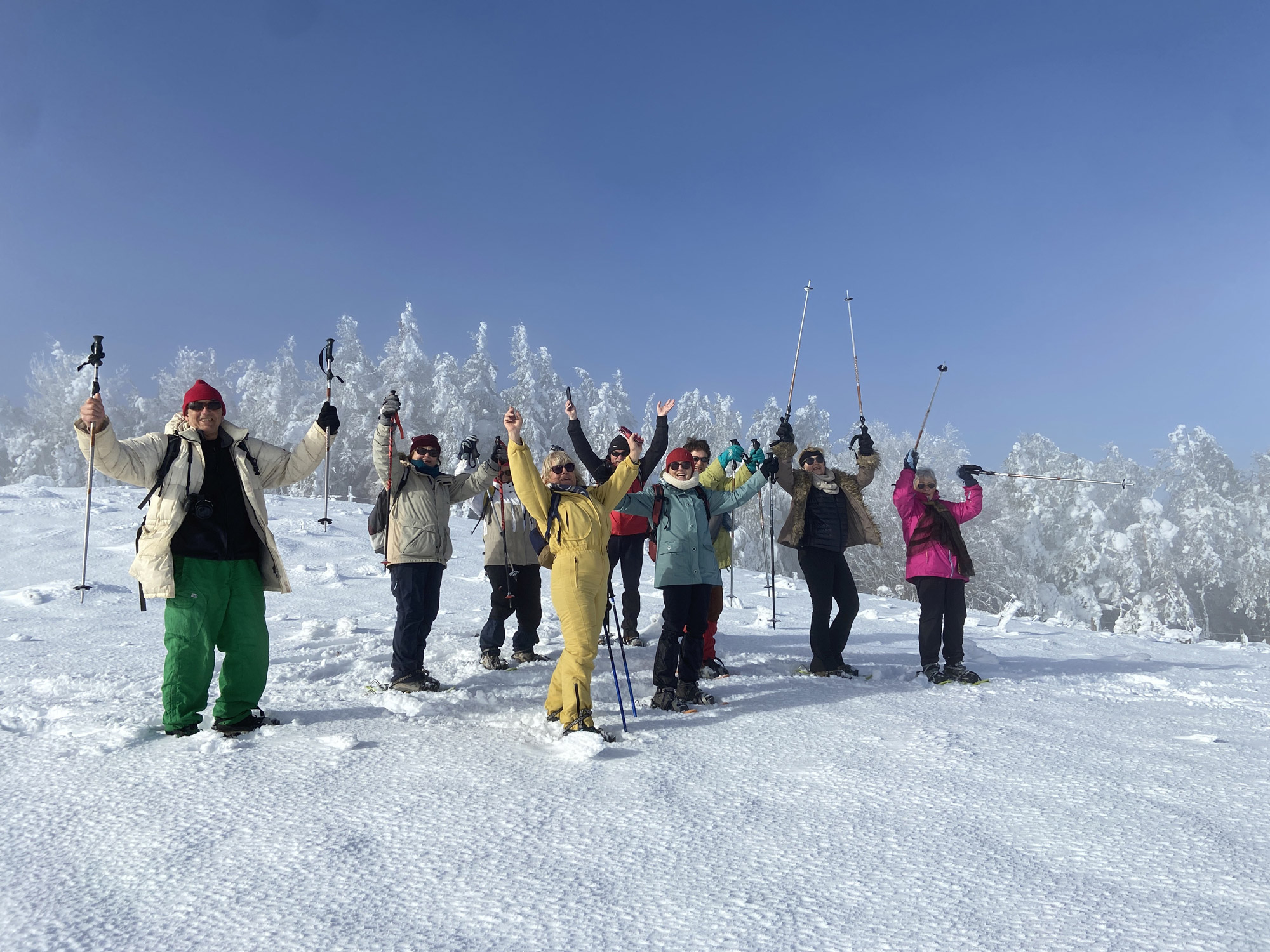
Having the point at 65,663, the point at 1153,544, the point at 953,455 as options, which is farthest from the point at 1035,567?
the point at 65,663

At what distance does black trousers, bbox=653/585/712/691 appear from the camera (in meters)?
5.03

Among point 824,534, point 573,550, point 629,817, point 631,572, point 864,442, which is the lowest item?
point 629,817

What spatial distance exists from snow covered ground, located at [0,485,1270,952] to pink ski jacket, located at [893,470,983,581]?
92 cm

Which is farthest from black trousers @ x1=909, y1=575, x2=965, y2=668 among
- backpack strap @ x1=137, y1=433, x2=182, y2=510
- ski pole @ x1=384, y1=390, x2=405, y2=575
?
backpack strap @ x1=137, y1=433, x2=182, y2=510

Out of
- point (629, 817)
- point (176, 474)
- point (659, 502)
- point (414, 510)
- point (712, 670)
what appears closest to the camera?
point (629, 817)

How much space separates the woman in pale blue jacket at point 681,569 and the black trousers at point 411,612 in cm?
141

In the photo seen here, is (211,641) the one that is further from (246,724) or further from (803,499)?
(803,499)

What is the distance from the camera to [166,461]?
403cm

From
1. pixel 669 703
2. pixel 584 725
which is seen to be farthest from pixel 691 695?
pixel 584 725

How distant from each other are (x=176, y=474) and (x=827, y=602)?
4.59 m

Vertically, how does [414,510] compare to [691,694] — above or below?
above

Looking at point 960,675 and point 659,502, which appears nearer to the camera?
point 659,502

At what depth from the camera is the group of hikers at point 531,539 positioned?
3.99 metres

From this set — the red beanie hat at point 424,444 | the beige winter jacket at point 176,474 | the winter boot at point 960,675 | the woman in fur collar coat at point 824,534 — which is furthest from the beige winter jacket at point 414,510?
the winter boot at point 960,675
